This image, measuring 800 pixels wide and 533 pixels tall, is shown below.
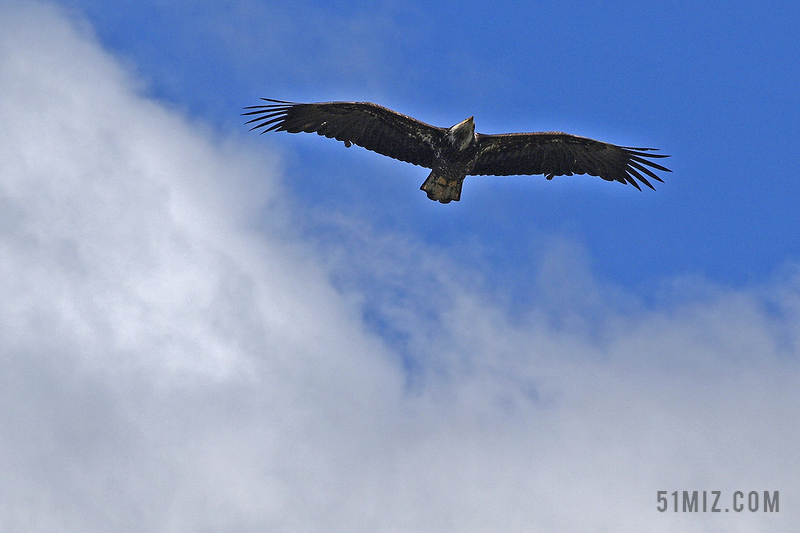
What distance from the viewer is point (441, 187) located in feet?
130

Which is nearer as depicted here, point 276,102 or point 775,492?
point 276,102

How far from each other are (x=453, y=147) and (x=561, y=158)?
2.74m

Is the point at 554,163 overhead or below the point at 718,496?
overhead

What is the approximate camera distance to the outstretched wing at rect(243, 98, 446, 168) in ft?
129

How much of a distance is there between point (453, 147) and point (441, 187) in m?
0.99

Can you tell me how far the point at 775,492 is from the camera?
42.4m

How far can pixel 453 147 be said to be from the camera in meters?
39.4

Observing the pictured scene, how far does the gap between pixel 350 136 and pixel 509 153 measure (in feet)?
12.2

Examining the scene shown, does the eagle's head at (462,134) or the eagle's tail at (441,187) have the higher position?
the eagle's head at (462,134)

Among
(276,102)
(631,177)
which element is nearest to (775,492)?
(631,177)

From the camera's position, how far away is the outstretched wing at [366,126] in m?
39.4

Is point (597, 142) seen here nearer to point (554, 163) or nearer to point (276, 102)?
point (554, 163)

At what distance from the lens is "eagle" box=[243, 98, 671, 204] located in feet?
129

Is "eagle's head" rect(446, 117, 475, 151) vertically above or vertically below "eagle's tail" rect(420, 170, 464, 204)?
above
